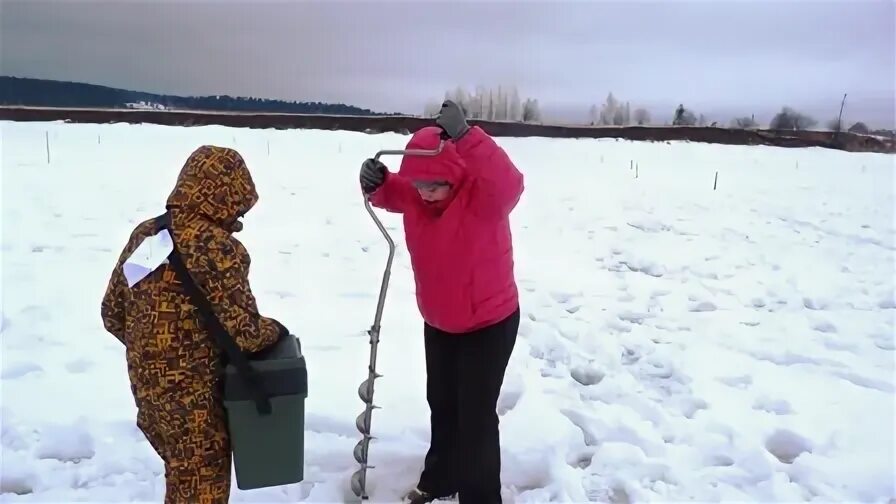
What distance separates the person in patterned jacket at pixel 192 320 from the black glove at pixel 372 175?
2.02ft

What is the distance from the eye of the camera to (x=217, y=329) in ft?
6.48

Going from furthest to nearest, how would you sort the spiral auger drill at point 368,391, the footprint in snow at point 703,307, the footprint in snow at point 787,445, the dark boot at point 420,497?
1. the footprint in snow at point 703,307
2. the footprint in snow at point 787,445
3. the dark boot at point 420,497
4. the spiral auger drill at point 368,391

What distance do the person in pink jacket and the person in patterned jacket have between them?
64 cm

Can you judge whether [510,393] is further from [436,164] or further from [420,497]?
[436,164]

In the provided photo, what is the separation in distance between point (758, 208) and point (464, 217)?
9172mm

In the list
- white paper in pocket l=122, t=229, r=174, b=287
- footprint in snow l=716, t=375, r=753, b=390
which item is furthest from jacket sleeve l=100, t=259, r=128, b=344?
footprint in snow l=716, t=375, r=753, b=390

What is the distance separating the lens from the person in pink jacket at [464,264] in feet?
7.79

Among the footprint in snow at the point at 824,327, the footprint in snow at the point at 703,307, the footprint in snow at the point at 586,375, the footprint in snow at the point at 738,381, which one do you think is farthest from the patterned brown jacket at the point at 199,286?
the footprint in snow at the point at 824,327

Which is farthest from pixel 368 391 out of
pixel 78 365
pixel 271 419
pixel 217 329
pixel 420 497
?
pixel 78 365

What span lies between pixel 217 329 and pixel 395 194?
37.7 inches

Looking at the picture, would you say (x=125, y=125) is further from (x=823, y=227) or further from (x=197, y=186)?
(x=197, y=186)

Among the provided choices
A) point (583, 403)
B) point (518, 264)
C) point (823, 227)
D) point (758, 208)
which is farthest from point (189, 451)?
point (758, 208)

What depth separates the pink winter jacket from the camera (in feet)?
7.72

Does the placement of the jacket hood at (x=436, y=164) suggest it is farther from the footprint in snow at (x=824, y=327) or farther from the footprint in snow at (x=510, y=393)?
the footprint in snow at (x=824, y=327)
